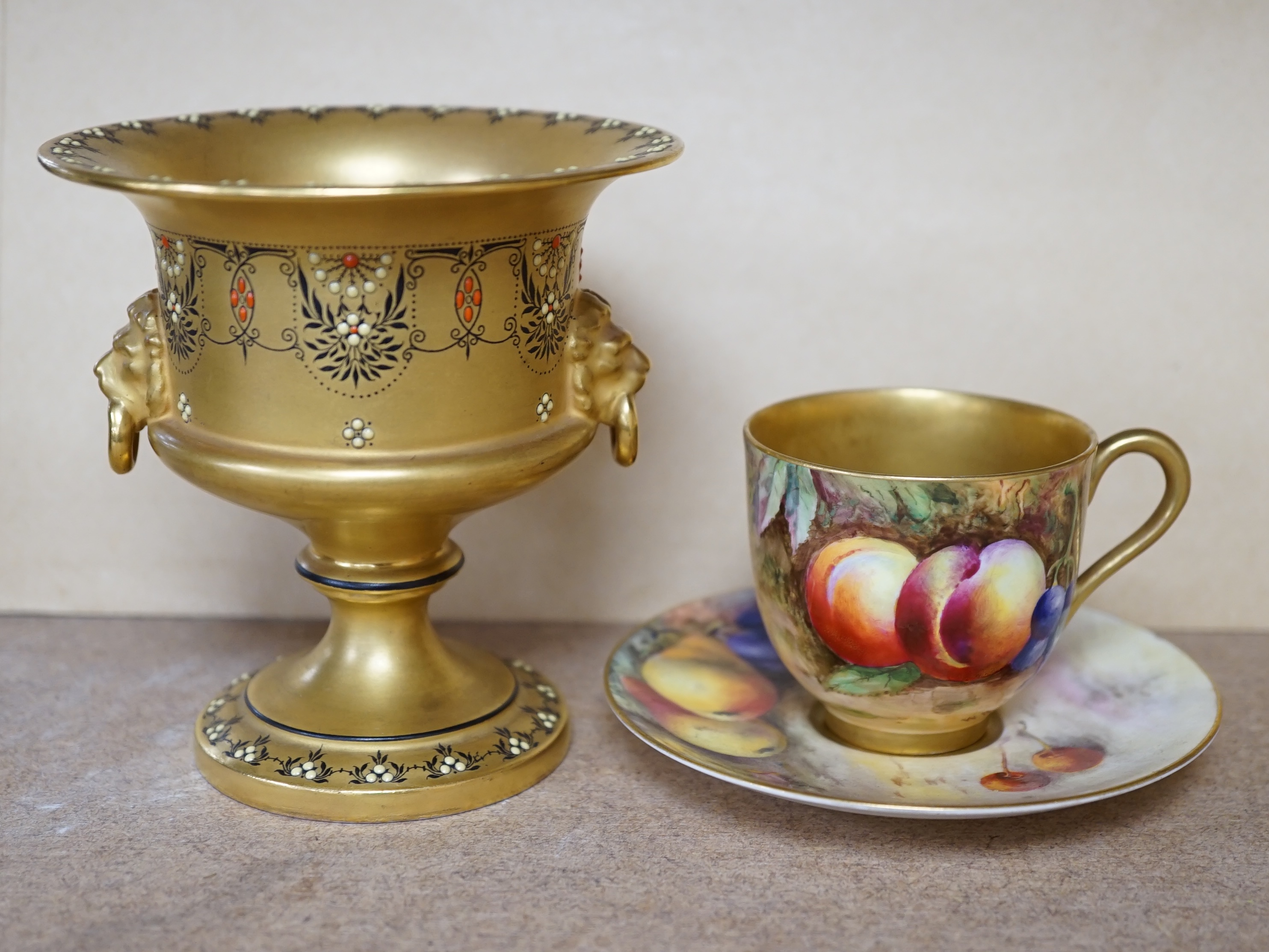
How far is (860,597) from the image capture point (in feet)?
2.33

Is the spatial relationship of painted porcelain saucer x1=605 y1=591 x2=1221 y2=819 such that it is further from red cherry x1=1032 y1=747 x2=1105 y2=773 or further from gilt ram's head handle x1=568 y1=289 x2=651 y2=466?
gilt ram's head handle x1=568 y1=289 x2=651 y2=466

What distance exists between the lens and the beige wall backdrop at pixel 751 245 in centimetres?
95

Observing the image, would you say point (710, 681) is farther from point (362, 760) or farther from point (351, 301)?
point (351, 301)

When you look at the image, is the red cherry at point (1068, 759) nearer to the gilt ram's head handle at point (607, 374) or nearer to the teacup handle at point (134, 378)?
the gilt ram's head handle at point (607, 374)

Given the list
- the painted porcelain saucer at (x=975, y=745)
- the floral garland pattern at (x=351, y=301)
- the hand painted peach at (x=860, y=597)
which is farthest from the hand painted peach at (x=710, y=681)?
the floral garland pattern at (x=351, y=301)

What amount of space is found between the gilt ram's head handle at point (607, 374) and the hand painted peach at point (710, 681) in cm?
14

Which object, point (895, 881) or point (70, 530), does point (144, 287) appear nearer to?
point (70, 530)

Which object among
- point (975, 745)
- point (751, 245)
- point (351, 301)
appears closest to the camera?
point (351, 301)

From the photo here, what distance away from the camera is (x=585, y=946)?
2.09 ft

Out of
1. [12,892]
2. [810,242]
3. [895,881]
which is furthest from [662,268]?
[12,892]

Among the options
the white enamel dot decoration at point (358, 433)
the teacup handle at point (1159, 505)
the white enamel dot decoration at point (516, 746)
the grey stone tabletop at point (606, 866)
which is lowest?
the grey stone tabletop at point (606, 866)

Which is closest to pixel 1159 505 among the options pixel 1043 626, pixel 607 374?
pixel 1043 626

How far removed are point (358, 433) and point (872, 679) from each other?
300 millimetres

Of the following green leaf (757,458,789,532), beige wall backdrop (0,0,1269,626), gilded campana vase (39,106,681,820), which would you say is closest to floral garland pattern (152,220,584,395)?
gilded campana vase (39,106,681,820)
